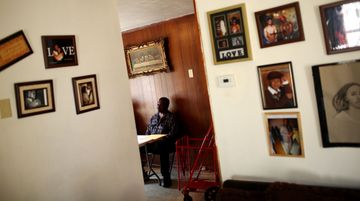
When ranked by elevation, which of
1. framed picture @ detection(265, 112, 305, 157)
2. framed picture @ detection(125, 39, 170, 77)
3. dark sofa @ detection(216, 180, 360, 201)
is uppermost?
framed picture @ detection(125, 39, 170, 77)

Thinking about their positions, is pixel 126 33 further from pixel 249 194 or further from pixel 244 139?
pixel 249 194

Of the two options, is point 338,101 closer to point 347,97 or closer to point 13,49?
point 347,97

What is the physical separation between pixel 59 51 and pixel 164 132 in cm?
213

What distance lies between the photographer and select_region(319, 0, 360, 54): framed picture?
53.6 inches

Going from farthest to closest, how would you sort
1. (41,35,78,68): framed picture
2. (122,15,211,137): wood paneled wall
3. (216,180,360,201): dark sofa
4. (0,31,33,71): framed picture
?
(122,15,211,137): wood paneled wall < (41,35,78,68): framed picture < (0,31,33,71): framed picture < (216,180,360,201): dark sofa

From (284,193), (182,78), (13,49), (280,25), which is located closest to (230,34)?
(280,25)

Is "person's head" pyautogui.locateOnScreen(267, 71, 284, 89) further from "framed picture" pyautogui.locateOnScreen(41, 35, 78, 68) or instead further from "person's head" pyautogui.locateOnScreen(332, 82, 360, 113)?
"framed picture" pyautogui.locateOnScreen(41, 35, 78, 68)

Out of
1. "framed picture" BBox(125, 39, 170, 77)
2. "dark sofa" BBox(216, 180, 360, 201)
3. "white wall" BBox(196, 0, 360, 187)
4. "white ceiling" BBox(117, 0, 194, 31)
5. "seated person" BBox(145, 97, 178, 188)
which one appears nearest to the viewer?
"dark sofa" BBox(216, 180, 360, 201)

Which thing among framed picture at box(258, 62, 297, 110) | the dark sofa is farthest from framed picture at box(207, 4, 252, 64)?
the dark sofa

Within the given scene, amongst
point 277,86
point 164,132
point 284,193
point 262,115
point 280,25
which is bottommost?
point 284,193

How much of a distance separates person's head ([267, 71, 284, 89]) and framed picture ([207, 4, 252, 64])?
15 cm

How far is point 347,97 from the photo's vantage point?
143 centimetres

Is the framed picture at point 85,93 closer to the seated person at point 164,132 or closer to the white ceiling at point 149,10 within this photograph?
the white ceiling at point 149,10

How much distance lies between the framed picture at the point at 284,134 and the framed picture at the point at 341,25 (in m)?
0.40
